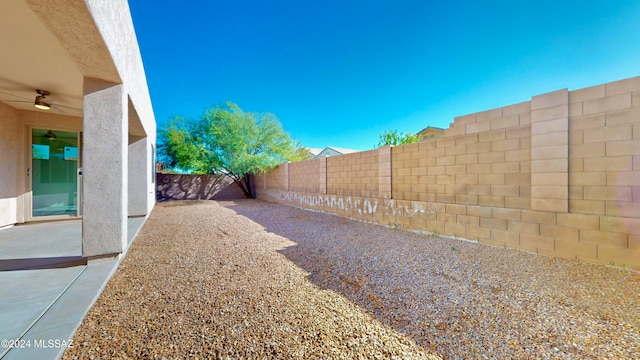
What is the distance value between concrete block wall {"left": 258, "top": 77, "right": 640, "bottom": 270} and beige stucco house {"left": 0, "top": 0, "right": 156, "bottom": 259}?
17.8 ft

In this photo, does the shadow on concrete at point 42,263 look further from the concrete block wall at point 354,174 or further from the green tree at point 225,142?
the green tree at point 225,142

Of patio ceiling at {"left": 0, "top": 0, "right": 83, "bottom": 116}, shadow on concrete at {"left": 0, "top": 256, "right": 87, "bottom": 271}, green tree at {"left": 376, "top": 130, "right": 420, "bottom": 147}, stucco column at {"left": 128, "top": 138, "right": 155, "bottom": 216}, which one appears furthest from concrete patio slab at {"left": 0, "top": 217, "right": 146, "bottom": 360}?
green tree at {"left": 376, "top": 130, "right": 420, "bottom": 147}

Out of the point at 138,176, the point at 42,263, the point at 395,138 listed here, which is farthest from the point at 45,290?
the point at 395,138

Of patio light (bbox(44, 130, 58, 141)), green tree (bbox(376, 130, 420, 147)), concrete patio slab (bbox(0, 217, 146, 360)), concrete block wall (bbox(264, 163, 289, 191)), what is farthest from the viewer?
green tree (bbox(376, 130, 420, 147))

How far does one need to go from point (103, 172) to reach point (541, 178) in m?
6.12

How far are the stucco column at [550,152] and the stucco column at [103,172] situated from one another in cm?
593

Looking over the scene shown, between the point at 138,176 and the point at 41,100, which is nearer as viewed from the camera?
the point at 41,100

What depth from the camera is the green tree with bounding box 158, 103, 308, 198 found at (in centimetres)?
1110

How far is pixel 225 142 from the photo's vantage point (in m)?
11.1

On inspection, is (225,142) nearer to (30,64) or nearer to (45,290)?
(30,64)

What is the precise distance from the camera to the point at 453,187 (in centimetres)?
459

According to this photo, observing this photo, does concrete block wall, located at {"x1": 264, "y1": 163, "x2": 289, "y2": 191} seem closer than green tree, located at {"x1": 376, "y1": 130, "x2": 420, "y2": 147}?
Yes

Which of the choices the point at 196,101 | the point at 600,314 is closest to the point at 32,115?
the point at 196,101

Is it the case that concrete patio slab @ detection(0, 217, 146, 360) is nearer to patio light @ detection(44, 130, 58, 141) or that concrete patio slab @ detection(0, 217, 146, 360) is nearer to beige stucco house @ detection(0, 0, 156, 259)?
beige stucco house @ detection(0, 0, 156, 259)
